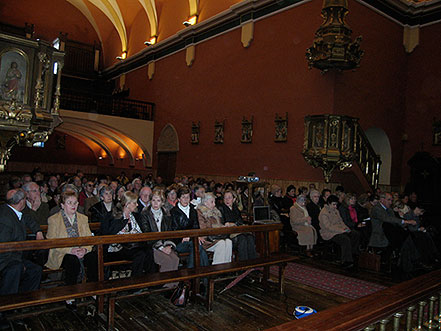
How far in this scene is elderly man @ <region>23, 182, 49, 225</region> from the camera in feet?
17.2

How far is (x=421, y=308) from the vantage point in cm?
213

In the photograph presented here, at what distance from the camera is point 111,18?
67.2 feet

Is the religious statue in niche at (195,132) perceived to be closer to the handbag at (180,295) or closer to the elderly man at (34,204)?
the elderly man at (34,204)

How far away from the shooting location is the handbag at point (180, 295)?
422cm

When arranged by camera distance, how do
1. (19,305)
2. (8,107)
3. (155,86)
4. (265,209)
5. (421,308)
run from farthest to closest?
(155,86), (8,107), (265,209), (19,305), (421,308)

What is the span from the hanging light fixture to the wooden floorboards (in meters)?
5.97

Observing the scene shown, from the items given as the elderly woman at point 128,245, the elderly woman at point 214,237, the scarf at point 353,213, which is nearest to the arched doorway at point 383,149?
the scarf at point 353,213

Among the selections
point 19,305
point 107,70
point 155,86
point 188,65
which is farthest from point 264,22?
point 107,70

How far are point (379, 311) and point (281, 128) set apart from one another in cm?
971

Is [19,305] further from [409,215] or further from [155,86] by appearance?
[155,86]

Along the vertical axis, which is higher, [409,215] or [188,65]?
[188,65]

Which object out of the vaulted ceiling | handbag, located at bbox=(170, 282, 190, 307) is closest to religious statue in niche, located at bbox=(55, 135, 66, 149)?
the vaulted ceiling

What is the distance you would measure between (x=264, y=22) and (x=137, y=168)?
32.6 ft

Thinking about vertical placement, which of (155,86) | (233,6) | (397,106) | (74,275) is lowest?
(74,275)
